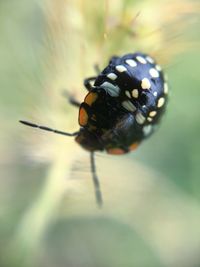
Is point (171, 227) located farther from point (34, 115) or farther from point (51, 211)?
point (34, 115)

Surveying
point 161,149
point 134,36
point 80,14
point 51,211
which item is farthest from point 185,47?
point 161,149

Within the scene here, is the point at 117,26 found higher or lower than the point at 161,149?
higher

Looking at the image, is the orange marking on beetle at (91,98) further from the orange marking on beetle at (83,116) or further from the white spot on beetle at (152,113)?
the white spot on beetle at (152,113)

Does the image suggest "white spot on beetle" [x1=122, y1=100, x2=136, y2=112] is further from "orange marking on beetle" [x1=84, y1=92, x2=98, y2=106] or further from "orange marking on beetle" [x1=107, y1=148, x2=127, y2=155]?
"orange marking on beetle" [x1=107, y1=148, x2=127, y2=155]

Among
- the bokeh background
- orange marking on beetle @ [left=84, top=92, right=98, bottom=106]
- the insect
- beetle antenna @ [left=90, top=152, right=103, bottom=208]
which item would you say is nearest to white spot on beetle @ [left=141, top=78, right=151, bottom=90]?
the insect

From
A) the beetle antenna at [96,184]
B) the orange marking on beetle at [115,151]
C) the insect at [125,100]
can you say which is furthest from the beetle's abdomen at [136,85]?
the beetle antenna at [96,184]

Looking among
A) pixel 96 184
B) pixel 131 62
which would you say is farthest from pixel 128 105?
pixel 96 184
